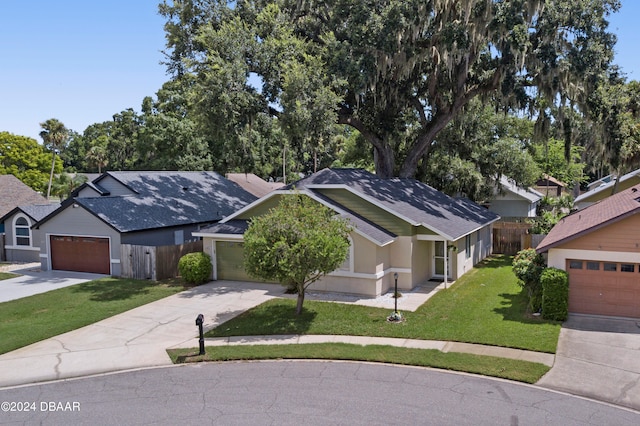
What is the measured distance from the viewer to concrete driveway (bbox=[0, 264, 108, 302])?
20.3 m

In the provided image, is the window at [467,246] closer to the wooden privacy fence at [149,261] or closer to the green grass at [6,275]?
the wooden privacy fence at [149,261]

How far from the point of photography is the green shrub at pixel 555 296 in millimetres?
15039

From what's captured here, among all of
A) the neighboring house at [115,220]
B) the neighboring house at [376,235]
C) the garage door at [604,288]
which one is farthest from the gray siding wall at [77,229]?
the garage door at [604,288]

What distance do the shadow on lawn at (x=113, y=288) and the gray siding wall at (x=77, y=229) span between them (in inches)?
64.0

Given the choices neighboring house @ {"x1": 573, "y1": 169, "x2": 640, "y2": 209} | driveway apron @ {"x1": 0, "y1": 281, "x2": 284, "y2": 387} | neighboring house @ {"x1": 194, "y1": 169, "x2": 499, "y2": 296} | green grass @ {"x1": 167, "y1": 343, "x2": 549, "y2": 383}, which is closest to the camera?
green grass @ {"x1": 167, "y1": 343, "x2": 549, "y2": 383}

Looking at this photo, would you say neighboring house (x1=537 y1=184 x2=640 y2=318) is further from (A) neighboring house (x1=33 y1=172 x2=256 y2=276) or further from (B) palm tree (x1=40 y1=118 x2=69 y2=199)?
(B) palm tree (x1=40 y1=118 x2=69 y2=199)

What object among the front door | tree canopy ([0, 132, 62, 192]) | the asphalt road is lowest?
the asphalt road

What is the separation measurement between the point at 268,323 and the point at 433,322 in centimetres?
528

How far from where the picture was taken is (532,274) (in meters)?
16.2

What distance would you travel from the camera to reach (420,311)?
16.5 m

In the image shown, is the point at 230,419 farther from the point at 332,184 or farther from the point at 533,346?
the point at 332,184

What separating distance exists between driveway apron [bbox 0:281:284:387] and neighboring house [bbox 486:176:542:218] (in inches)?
1049

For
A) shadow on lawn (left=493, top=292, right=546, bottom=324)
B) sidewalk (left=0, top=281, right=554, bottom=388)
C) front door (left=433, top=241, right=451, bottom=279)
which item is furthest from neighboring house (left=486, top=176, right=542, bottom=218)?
sidewalk (left=0, top=281, right=554, bottom=388)

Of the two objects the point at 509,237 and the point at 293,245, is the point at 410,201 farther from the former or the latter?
the point at 293,245
